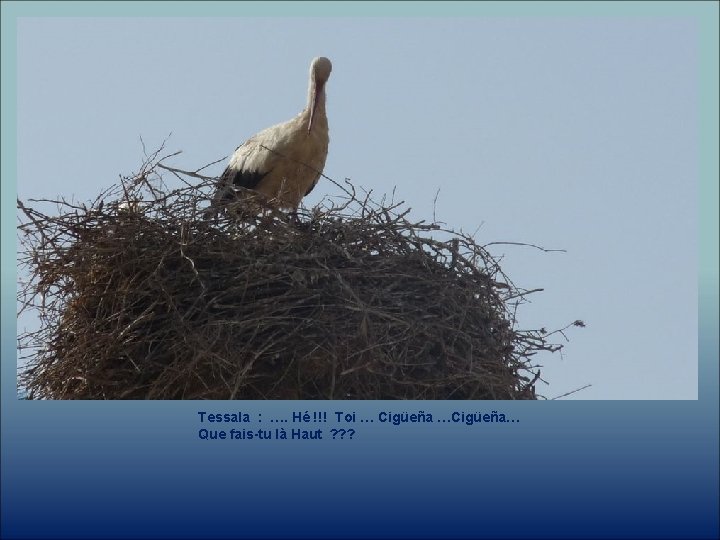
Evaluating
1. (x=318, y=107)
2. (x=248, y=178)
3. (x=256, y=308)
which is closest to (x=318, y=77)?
(x=318, y=107)

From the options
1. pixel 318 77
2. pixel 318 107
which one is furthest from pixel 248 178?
pixel 318 77

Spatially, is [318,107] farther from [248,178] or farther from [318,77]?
[248,178]

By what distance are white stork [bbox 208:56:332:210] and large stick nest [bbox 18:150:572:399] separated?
113 cm

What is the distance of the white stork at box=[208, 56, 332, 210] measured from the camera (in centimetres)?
606

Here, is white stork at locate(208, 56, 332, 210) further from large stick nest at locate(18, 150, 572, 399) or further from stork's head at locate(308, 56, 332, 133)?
large stick nest at locate(18, 150, 572, 399)

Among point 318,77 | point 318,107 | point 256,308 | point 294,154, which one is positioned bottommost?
point 256,308

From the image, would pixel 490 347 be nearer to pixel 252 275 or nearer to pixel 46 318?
pixel 252 275

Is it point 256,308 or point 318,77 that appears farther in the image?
point 318,77

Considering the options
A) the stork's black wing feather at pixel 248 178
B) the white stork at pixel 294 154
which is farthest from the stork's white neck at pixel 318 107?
the stork's black wing feather at pixel 248 178

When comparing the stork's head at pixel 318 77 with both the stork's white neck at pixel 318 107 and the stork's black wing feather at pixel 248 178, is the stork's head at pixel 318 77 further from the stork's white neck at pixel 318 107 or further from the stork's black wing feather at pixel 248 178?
the stork's black wing feather at pixel 248 178

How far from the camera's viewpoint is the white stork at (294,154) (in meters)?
6.06

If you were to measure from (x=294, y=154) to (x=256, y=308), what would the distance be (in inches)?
64.0

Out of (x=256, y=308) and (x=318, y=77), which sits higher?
(x=318, y=77)

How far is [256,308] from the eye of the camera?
4.61m
